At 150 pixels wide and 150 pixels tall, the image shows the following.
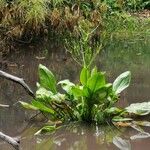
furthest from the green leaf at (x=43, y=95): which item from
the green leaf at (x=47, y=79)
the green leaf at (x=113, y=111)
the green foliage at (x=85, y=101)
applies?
the green leaf at (x=113, y=111)

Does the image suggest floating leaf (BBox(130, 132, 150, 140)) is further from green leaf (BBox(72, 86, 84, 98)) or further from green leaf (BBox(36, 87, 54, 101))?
green leaf (BBox(36, 87, 54, 101))

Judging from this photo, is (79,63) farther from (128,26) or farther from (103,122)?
(128,26)

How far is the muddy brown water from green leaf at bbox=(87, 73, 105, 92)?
15.4 inches

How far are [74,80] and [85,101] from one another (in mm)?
1976

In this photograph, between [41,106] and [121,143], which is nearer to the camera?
[121,143]

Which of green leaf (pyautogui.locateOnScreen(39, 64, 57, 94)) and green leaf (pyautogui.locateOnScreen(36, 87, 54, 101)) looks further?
green leaf (pyautogui.locateOnScreen(39, 64, 57, 94))

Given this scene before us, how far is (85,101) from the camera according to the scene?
5.10 m

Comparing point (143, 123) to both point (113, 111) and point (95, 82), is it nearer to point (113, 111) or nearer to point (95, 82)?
point (113, 111)

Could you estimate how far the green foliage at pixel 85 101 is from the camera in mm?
5027

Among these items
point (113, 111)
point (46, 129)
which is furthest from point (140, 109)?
point (46, 129)

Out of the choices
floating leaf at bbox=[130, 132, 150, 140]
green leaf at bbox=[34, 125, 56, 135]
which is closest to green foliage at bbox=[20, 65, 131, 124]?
green leaf at bbox=[34, 125, 56, 135]

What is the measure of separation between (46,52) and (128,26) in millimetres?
2837

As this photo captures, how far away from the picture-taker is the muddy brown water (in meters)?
4.68

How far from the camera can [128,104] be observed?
5.81 m
